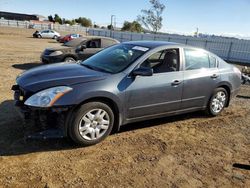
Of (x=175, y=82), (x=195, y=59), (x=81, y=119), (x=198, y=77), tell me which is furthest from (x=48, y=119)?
(x=195, y=59)

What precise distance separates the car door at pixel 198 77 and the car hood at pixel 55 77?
5.71ft

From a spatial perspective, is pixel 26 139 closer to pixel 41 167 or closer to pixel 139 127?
pixel 41 167

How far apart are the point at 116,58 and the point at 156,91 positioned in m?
0.96

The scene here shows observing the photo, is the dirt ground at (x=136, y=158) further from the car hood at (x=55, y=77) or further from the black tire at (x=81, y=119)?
the car hood at (x=55, y=77)

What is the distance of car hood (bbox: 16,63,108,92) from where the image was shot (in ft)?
13.1

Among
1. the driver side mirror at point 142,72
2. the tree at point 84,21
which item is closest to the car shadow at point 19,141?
the driver side mirror at point 142,72

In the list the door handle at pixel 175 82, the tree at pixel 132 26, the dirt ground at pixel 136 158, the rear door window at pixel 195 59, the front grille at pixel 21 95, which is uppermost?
the tree at pixel 132 26

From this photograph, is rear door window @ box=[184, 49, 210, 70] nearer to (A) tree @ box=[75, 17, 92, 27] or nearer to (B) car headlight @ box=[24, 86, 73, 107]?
(B) car headlight @ box=[24, 86, 73, 107]

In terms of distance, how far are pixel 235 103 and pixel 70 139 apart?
5057 mm

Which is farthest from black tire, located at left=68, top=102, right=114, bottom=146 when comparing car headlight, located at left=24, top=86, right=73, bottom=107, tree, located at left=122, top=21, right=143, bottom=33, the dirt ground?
tree, located at left=122, top=21, right=143, bottom=33

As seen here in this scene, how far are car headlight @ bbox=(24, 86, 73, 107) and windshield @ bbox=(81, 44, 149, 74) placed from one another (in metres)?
0.98

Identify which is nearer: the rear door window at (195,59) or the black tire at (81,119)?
the black tire at (81,119)

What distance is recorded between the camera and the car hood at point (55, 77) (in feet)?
13.1

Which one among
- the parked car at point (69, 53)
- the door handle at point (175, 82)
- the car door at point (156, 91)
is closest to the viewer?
the car door at point (156, 91)
